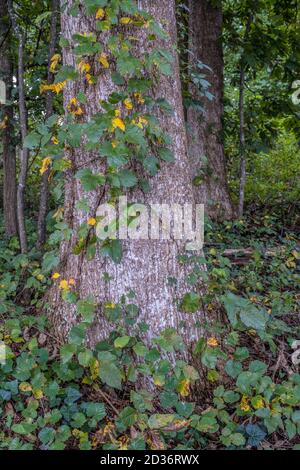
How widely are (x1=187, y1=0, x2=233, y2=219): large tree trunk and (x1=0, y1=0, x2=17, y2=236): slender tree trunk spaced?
2.18 metres

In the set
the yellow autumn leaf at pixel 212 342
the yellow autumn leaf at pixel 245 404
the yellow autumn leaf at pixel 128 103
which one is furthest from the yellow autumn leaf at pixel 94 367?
the yellow autumn leaf at pixel 128 103

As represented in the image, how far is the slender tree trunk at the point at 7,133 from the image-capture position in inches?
194

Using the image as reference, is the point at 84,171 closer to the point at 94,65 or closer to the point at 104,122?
the point at 104,122

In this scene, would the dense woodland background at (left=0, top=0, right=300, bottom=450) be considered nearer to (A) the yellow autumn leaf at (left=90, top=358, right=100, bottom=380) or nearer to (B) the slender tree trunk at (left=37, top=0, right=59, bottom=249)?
(A) the yellow autumn leaf at (left=90, top=358, right=100, bottom=380)

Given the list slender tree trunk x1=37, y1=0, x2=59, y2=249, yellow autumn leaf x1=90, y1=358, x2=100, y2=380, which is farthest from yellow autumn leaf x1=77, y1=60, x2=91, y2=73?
yellow autumn leaf x1=90, y1=358, x2=100, y2=380

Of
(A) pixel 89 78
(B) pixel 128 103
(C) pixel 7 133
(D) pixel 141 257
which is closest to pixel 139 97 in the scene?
(B) pixel 128 103

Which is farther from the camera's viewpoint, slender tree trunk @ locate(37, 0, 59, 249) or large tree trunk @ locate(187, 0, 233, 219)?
large tree trunk @ locate(187, 0, 233, 219)

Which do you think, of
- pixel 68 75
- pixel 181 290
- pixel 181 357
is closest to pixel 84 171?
pixel 68 75

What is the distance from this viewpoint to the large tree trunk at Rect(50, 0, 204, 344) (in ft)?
8.57

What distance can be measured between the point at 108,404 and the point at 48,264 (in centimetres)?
85

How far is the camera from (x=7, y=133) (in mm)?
5250

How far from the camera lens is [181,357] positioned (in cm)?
262

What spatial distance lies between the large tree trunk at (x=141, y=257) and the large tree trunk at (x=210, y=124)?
3.14 metres

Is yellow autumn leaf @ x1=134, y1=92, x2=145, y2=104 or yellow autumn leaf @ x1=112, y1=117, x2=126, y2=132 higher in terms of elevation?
yellow autumn leaf @ x1=134, y1=92, x2=145, y2=104
